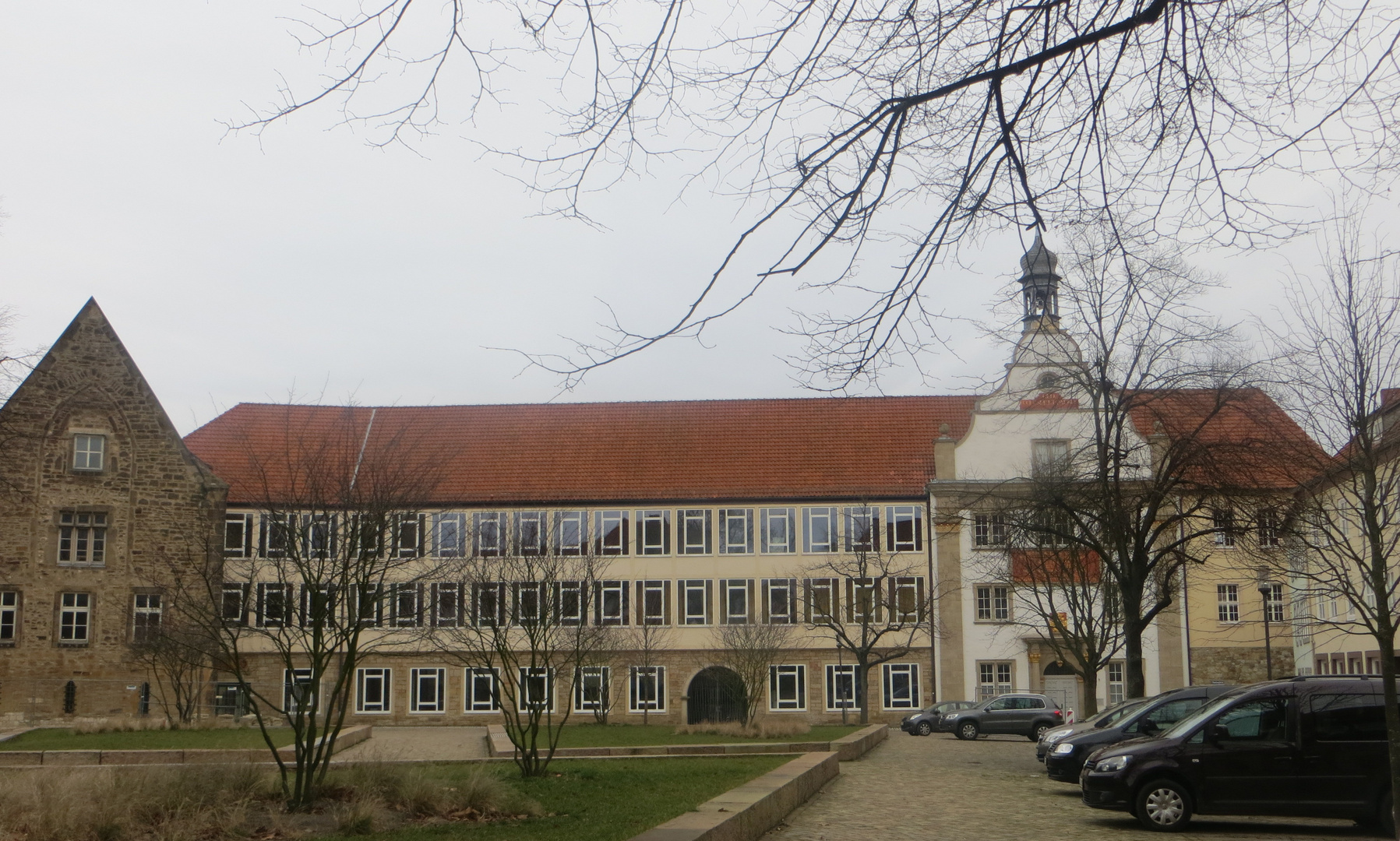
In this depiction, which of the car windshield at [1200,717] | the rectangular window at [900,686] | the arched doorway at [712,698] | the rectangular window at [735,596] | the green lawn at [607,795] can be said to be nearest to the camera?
the green lawn at [607,795]

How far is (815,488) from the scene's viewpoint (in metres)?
51.0

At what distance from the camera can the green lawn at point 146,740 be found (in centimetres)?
2742

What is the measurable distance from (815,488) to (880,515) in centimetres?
260

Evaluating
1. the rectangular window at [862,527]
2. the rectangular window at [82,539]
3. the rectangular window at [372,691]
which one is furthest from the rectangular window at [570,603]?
the rectangular window at [82,539]

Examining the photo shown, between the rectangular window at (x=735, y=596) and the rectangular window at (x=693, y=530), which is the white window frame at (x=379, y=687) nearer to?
the rectangular window at (x=693, y=530)

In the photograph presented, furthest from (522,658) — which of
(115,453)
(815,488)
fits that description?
(115,453)

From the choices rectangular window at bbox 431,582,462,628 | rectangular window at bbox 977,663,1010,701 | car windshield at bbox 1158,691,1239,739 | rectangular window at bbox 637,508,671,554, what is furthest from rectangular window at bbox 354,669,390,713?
car windshield at bbox 1158,691,1239,739

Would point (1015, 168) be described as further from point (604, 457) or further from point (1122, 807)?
point (604, 457)

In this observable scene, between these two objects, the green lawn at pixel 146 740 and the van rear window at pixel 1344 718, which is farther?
the green lawn at pixel 146 740

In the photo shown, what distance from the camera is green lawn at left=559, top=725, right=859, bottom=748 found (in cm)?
2930

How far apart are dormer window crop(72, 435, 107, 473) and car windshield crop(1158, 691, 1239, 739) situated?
4025 centimetres

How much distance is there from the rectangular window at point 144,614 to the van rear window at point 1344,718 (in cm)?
3686

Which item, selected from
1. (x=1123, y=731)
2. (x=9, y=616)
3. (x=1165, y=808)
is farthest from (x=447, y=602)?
(x=1165, y=808)

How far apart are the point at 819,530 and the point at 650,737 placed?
18.6 metres
